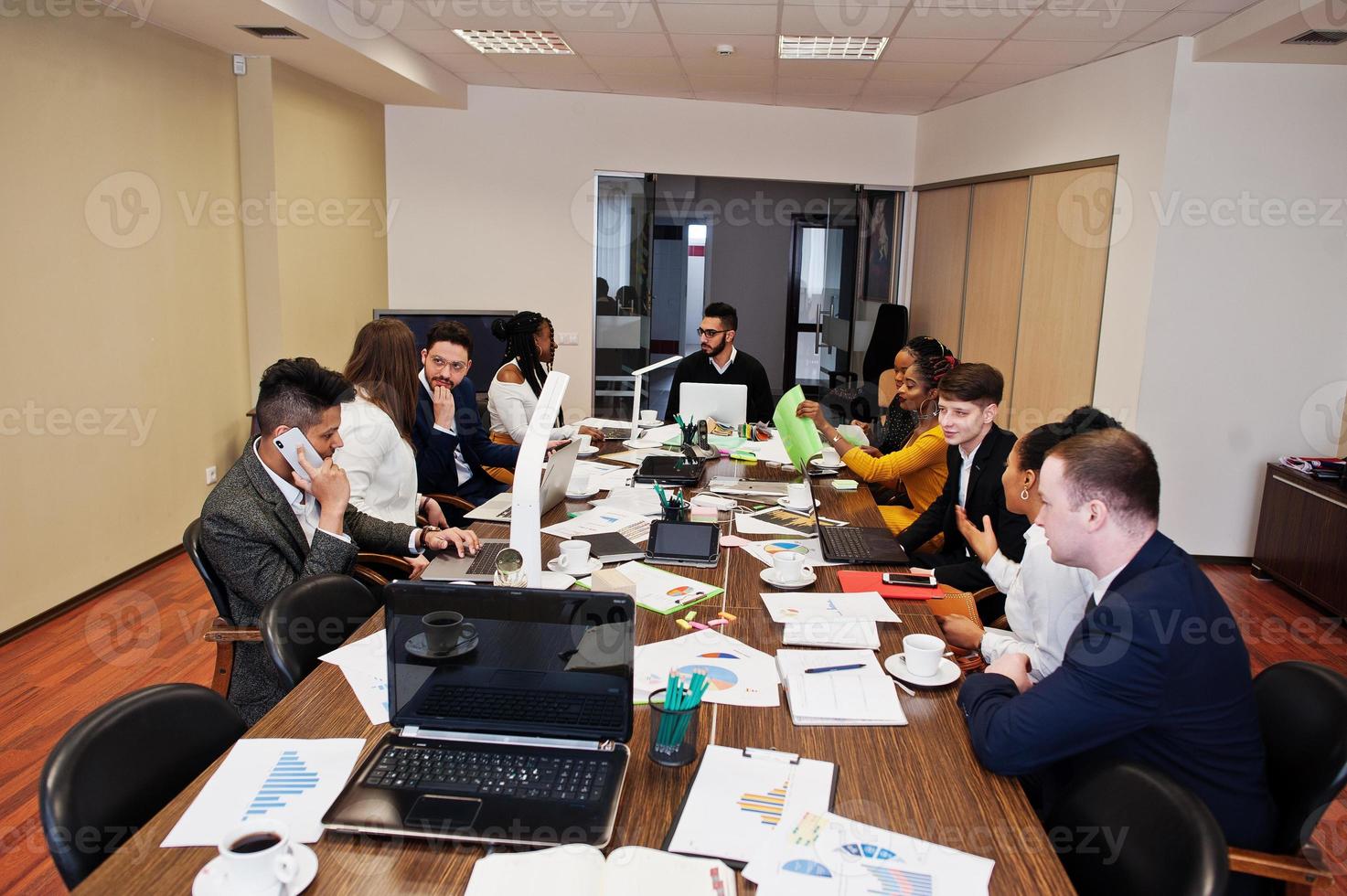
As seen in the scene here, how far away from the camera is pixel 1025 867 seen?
4.70 feet

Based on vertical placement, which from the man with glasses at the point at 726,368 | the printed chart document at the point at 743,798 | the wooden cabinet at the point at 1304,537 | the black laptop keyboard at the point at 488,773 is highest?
the man with glasses at the point at 726,368

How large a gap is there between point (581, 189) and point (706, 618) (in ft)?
20.1

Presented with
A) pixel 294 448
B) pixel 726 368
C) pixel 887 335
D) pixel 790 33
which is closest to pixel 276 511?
pixel 294 448

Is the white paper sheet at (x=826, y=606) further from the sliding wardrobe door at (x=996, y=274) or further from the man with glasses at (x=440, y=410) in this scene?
the sliding wardrobe door at (x=996, y=274)

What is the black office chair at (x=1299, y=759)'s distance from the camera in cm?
165

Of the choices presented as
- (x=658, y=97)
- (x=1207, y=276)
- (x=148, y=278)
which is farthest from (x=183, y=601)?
(x=1207, y=276)

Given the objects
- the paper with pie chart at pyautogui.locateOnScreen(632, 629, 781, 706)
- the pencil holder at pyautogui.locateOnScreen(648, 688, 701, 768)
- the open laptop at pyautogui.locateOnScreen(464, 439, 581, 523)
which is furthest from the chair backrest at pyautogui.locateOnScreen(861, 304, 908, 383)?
the pencil holder at pyautogui.locateOnScreen(648, 688, 701, 768)

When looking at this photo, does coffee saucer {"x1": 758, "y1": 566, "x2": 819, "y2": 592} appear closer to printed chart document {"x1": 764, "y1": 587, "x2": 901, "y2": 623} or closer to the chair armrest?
printed chart document {"x1": 764, "y1": 587, "x2": 901, "y2": 623}

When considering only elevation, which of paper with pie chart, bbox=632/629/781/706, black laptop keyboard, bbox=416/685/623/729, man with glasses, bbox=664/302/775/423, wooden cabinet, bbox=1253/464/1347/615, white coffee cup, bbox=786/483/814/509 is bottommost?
wooden cabinet, bbox=1253/464/1347/615

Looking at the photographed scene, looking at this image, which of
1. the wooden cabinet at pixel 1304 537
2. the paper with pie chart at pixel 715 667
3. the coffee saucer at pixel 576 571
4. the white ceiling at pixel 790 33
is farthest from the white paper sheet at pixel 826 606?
the wooden cabinet at pixel 1304 537

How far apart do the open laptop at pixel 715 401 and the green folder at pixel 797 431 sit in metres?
0.72

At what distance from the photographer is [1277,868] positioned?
163cm

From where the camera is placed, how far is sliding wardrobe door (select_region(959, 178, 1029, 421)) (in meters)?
6.66

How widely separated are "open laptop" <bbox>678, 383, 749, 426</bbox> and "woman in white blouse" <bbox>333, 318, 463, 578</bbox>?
61.1 inches
